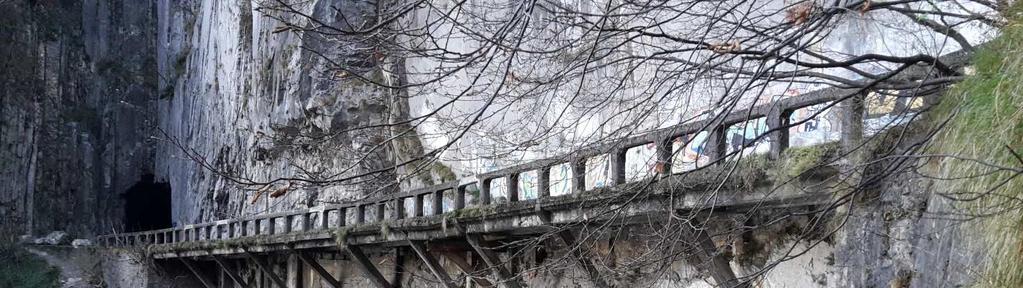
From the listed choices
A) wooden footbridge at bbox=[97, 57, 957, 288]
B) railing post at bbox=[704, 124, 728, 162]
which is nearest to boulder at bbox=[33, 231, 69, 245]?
wooden footbridge at bbox=[97, 57, 957, 288]

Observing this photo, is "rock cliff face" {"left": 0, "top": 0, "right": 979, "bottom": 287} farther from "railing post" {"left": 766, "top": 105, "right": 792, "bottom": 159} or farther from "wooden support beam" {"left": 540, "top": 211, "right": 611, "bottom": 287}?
"railing post" {"left": 766, "top": 105, "right": 792, "bottom": 159}

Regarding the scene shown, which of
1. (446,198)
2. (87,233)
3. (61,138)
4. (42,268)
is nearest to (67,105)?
(61,138)

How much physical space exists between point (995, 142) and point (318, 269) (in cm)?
953

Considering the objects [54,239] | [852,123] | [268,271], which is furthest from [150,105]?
[852,123]

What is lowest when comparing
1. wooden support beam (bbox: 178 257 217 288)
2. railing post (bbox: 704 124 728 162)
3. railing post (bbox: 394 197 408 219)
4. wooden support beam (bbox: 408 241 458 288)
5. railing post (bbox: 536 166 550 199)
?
wooden support beam (bbox: 178 257 217 288)

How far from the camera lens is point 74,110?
97.9ft

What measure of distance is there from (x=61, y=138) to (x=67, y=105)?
125cm

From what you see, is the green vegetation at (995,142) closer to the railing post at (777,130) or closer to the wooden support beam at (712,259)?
the railing post at (777,130)

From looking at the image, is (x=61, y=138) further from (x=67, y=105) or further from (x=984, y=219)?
(x=984, y=219)

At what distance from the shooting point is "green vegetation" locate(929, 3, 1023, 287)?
10.4 ft

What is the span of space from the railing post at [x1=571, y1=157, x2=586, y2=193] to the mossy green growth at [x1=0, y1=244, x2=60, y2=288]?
828 inches

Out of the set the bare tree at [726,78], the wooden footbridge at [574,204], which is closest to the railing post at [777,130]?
the wooden footbridge at [574,204]

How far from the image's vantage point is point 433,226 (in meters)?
7.84

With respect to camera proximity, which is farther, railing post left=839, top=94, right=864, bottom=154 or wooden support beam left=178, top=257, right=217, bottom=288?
wooden support beam left=178, top=257, right=217, bottom=288
